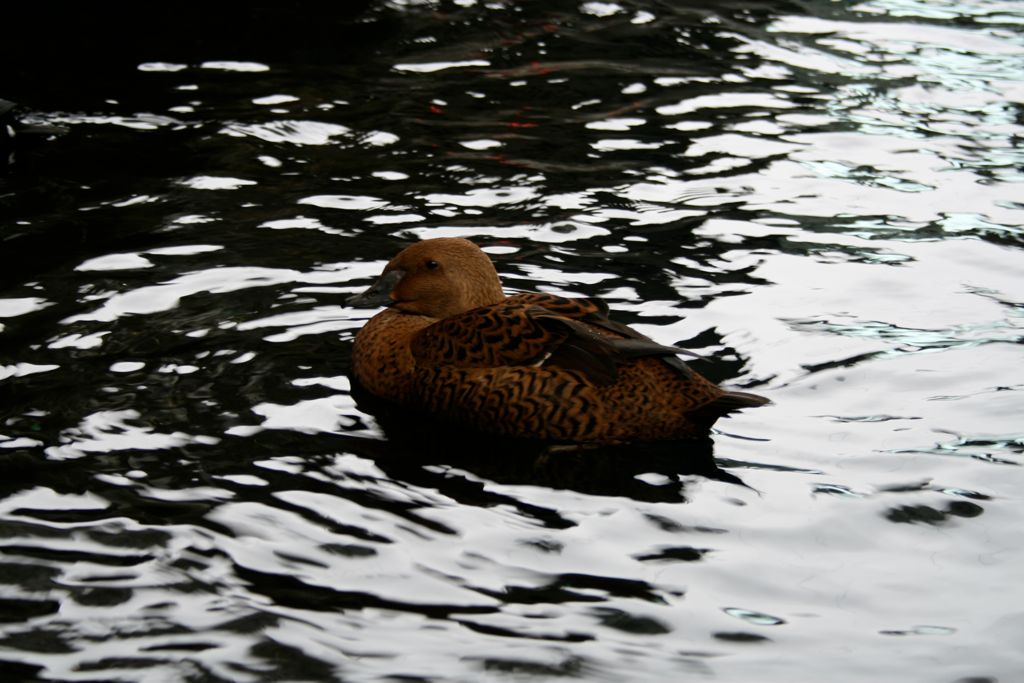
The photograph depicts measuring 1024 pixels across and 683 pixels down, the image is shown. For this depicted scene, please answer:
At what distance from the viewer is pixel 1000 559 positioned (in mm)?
4746

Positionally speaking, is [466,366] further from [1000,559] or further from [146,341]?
[1000,559]

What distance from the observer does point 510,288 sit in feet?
24.1

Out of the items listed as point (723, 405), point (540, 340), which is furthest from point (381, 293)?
point (723, 405)

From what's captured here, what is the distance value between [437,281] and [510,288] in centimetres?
109

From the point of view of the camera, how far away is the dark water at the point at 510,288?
4250 mm

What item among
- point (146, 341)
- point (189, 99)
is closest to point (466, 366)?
point (146, 341)

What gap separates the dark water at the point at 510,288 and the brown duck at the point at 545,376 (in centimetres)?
17

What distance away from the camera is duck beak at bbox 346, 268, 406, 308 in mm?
6305

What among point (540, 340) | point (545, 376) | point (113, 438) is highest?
point (540, 340)

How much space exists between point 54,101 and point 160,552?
6617 mm

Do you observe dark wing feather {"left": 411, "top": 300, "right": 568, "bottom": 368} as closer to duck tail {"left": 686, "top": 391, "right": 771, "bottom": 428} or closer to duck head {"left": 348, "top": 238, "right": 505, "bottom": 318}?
duck head {"left": 348, "top": 238, "right": 505, "bottom": 318}

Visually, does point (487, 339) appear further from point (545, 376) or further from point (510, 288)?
point (510, 288)

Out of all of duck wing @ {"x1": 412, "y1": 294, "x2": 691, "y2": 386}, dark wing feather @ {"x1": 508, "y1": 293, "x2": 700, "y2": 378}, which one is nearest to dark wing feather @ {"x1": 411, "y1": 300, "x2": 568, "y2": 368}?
duck wing @ {"x1": 412, "y1": 294, "x2": 691, "y2": 386}

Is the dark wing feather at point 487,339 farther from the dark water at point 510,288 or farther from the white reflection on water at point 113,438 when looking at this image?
the white reflection on water at point 113,438
